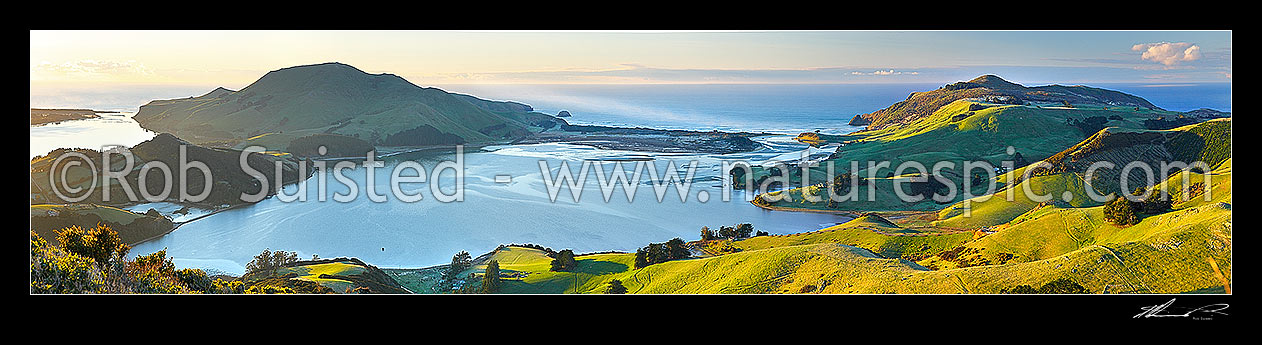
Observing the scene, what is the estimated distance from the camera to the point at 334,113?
36.1 metres

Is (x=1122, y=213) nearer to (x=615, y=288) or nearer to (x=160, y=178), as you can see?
(x=615, y=288)

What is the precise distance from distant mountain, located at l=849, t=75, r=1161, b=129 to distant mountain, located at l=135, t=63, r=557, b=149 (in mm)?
18689

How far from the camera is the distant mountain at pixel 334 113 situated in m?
29.2

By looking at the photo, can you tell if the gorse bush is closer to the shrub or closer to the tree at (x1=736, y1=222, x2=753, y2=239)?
the shrub

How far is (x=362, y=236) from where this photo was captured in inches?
790

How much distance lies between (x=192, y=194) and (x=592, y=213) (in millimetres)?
13371

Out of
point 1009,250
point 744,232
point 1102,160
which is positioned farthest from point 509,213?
point 1102,160

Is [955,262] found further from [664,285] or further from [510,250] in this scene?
[510,250]

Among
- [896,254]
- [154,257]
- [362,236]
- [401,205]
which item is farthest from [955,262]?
[401,205]

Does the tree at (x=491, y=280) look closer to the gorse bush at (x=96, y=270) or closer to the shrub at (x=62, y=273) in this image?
the gorse bush at (x=96, y=270)

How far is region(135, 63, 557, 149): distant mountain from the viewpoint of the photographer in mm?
29234

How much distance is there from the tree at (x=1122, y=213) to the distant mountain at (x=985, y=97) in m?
21.1

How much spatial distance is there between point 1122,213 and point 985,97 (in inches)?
973
